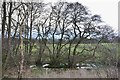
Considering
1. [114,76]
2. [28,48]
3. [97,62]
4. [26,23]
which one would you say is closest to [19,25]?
[26,23]

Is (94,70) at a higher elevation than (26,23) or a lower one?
lower

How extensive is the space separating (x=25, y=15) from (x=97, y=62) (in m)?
0.91

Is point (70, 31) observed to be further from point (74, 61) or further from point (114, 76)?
point (114, 76)

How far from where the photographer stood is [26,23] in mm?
2857

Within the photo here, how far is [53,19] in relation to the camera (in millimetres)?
2855

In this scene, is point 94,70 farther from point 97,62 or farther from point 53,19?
point 53,19

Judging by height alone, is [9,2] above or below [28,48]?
above

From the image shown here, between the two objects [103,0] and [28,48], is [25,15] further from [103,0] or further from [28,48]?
[103,0]

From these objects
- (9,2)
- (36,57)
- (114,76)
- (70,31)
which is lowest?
(114,76)

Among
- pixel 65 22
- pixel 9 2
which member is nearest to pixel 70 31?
pixel 65 22

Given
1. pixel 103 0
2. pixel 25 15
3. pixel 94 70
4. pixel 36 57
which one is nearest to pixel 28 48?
pixel 36 57

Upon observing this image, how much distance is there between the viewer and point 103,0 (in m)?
2.80

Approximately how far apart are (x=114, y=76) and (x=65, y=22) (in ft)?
2.53

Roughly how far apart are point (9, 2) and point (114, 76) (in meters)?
1.35
